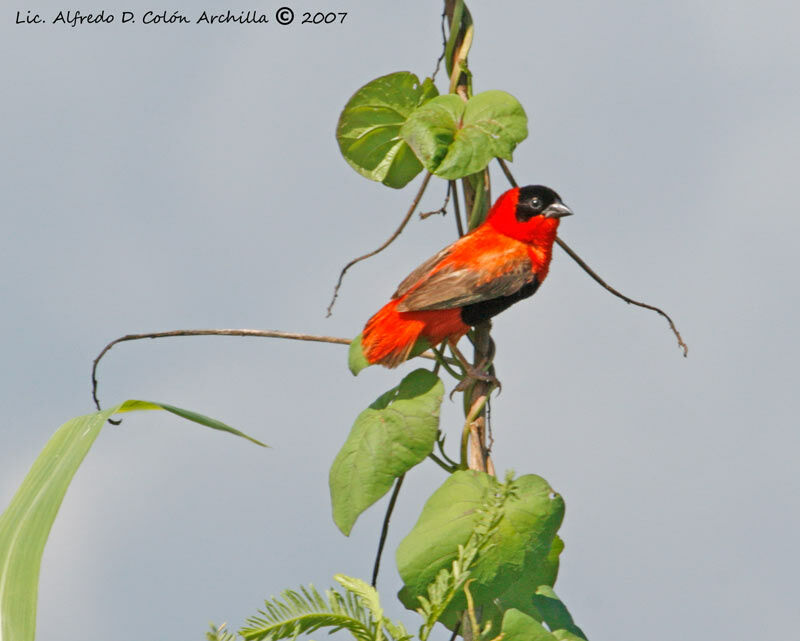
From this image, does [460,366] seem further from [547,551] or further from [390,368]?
[547,551]

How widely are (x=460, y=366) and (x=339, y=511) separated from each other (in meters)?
0.39

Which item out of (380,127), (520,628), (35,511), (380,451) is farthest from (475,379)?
(35,511)

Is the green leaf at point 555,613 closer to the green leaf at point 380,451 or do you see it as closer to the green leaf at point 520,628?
the green leaf at point 520,628

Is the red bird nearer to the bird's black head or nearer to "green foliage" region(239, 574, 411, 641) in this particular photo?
the bird's black head

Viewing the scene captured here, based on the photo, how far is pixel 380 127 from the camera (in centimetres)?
210

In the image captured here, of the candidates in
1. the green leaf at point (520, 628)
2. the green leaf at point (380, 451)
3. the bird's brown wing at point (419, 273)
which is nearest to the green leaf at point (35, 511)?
the green leaf at point (380, 451)

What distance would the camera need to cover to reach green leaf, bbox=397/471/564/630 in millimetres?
1695

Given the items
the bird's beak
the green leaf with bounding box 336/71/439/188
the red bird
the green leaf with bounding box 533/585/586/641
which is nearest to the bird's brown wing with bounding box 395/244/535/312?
the red bird

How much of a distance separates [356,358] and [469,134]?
51 cm

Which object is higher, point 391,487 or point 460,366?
point 460,366

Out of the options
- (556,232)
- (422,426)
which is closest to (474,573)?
(422,426)

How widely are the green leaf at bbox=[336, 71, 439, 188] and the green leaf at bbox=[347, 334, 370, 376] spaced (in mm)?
379

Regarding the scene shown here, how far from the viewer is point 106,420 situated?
1.74m

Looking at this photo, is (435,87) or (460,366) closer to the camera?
(460,366)
